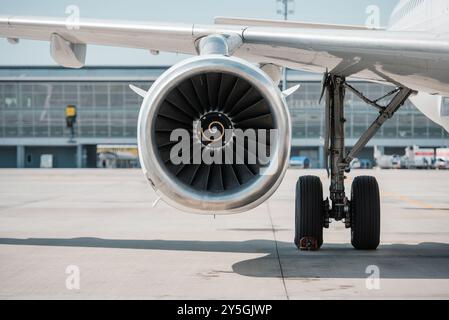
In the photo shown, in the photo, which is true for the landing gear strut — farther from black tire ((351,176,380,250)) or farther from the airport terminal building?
the airport terminal building

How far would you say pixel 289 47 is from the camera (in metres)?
8.36

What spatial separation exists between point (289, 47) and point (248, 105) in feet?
3.67

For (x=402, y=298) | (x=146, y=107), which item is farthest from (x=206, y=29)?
(x=402, y=298)

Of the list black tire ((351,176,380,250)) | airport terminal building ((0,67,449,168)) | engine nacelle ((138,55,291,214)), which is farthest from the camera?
airport terminal building ((0,67,449,168))

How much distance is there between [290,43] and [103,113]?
7040 cm

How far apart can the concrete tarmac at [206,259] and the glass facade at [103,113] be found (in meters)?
60.3

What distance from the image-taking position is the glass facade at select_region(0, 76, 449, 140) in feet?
246

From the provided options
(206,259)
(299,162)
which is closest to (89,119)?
(299,162)

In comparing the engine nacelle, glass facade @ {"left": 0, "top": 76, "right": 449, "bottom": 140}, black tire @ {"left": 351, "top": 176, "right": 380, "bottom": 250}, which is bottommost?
black tire @ {"left": 351, "top": 176, "right": 380, "bottom": 250}

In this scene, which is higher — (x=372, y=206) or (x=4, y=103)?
(x=4, y=103)

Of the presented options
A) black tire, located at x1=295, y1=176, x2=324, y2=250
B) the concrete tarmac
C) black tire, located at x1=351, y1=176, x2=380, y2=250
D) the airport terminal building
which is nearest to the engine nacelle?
the concrete tarmac

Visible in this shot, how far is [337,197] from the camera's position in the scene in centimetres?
969
